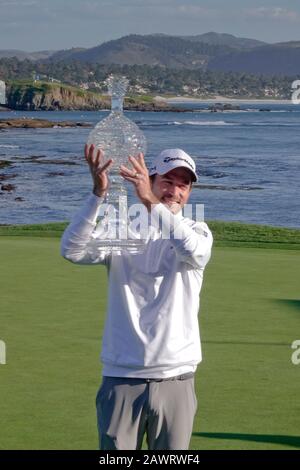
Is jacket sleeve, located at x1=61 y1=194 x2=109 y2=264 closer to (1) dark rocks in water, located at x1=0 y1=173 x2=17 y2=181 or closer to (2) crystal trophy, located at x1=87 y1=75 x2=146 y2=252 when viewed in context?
(2) crystal trophy, located at x1=87 y1=75 x2=146 y2=252

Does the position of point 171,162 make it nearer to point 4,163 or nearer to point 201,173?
point 201,173

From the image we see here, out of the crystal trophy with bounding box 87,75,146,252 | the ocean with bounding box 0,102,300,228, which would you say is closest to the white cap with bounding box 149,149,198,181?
the crystal trophy with bounding box 87,75,146,252

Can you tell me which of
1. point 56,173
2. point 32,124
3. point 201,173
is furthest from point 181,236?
point 32,124

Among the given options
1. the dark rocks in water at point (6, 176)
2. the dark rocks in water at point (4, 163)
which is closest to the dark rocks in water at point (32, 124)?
the dark rocks in water at point (4, 163)

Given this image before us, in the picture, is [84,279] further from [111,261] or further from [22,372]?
[111,261]

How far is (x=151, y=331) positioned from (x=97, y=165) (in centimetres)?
62

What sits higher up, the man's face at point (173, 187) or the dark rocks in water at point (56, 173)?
the man's face at point (173, 187)

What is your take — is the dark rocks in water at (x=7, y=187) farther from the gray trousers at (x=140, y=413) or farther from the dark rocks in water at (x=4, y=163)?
the gray trousers at (x=140, y=413)

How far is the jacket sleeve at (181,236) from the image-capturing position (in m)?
4.16

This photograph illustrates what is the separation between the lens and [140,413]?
429 centimetres

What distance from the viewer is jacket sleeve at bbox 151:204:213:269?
164 inches

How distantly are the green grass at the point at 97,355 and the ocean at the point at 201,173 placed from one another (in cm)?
1381

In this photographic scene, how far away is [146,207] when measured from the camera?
4.18m

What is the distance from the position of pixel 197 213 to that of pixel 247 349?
12.6ft
